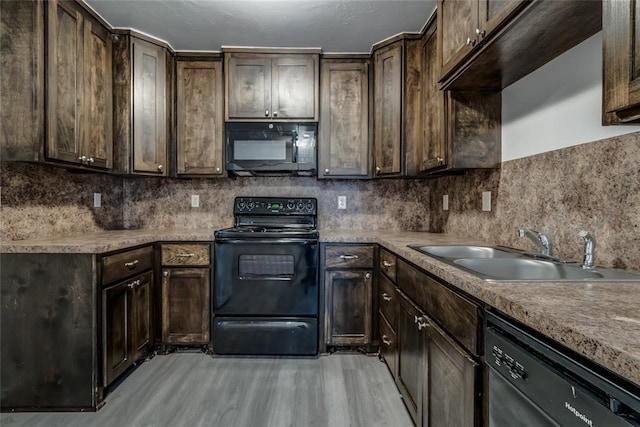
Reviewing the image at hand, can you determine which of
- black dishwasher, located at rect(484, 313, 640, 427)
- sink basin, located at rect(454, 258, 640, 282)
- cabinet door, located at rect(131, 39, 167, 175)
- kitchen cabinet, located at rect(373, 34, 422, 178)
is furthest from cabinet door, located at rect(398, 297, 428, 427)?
cabinet door, located at rect(131, 39, 167, 175)

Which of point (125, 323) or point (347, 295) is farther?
point (347, 295)

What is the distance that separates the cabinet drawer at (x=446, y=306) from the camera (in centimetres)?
100

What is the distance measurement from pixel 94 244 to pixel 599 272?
2271 mm

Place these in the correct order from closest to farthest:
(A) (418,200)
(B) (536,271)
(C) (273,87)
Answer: (B) (536,271) < (C) (273,87) < (A) (418,200)

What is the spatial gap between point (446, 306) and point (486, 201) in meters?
1.05

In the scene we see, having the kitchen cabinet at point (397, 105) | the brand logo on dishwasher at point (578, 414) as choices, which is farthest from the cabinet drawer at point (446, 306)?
the kitchen cabinet at point (397, 105)

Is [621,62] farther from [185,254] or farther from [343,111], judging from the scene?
[185,254]

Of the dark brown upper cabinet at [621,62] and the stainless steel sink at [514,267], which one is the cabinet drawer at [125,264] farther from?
the dark brown upper cabinet at [621,62]

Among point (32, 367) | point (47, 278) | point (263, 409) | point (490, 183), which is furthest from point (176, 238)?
point (490, 183)

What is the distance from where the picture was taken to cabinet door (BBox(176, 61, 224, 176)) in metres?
2.62

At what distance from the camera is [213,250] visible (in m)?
2.38

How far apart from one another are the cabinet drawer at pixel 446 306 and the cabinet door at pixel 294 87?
5.10 feet

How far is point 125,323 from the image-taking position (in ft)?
6.54

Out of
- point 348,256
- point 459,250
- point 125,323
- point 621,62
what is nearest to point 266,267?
point 348,256
